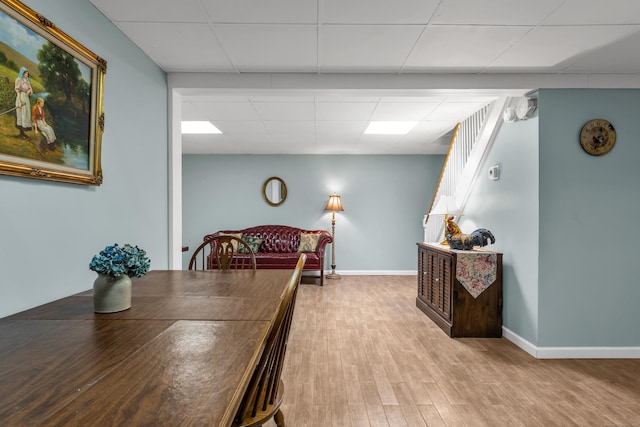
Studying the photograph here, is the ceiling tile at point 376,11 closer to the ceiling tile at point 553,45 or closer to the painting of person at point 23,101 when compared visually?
the ceiling tile at point 553,45

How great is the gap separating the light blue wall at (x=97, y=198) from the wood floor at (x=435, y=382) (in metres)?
1.38

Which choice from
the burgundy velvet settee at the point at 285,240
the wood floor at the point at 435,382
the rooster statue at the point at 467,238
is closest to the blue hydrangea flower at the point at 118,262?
the wood floor at the point at 435,382

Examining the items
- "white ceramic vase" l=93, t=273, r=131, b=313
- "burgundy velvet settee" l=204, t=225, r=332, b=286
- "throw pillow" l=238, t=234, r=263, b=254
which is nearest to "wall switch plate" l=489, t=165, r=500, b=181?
"burgundy velvet settee" l=204, t=225, r=332, b=286

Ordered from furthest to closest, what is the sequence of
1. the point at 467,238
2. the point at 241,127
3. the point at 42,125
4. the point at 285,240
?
the point at 285,240
the point at 241,127
the point at 467,238
the point at 42,125

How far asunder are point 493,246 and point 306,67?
2.49 metres

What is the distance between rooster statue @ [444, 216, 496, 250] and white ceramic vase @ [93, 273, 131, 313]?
296 centimetres

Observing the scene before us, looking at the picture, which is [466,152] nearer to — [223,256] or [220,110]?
[220,110]

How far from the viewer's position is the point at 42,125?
1.52m

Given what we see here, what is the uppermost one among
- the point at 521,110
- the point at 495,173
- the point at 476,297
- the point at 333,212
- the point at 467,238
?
the point at 521,110

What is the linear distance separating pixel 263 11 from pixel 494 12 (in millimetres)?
1335

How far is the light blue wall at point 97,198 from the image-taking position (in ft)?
4.79

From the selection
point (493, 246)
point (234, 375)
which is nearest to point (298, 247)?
point (493, 246)

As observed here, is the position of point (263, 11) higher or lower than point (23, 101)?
higher

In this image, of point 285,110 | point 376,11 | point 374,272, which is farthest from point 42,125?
point 374,272
